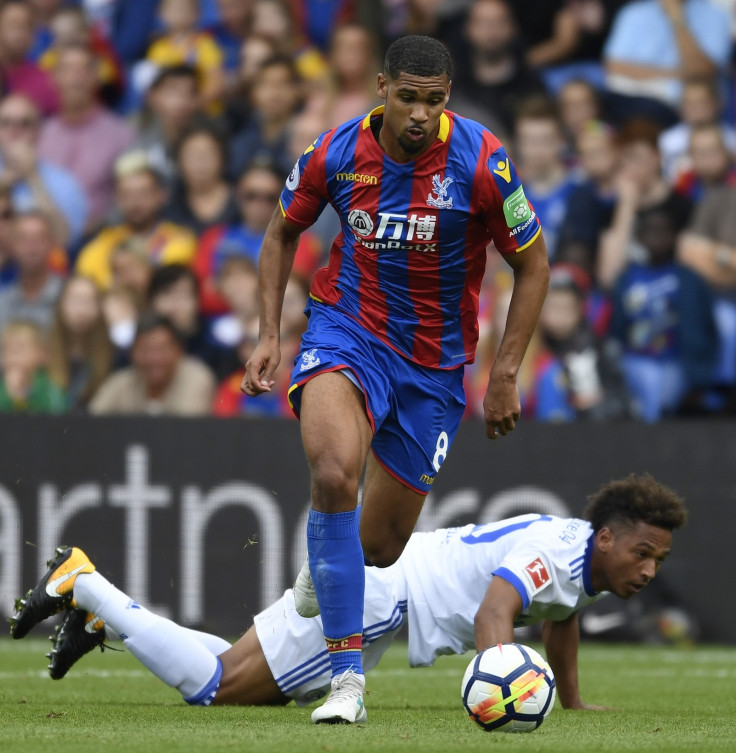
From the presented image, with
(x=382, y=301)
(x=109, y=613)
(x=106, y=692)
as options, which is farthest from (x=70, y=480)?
(x=382, y=301)

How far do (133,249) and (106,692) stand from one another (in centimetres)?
556

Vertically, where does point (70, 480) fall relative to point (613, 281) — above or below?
below

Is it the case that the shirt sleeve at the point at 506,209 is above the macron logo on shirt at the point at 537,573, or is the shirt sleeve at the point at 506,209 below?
above

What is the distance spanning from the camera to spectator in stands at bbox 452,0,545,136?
12.3 metres

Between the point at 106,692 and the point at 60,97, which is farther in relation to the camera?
the point at 60,97

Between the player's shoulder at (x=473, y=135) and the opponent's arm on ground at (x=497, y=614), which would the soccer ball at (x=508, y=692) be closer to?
the opponent's arm on ground at (x=497, y=614)

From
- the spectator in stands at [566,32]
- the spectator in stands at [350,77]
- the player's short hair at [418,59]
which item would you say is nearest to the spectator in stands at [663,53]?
the spectator in stands at [566,32]

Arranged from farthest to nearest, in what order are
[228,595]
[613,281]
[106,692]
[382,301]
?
[613,281] → [228,595] → [106,692] → [382,301]

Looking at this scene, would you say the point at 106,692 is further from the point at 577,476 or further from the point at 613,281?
the point at 613,281

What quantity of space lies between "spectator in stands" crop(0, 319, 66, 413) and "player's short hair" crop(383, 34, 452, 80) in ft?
19.2

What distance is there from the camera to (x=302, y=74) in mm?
12570

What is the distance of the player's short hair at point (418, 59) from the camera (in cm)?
511

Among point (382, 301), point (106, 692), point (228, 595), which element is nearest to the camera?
point (382, 301)

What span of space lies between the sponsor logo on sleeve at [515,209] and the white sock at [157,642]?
213 cm
